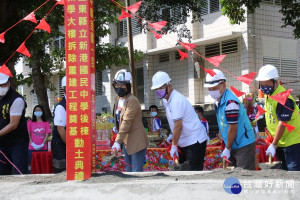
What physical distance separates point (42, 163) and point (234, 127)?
4443mm

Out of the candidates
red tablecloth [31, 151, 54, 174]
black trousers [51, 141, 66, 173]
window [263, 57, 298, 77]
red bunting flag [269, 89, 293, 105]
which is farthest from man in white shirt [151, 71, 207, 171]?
window [263, 57, 298, 77]

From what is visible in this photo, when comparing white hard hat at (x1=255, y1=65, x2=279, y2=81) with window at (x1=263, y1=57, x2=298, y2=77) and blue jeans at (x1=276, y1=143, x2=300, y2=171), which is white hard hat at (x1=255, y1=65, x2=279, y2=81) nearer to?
blue jeans at (x1=276, y1=143, x2=300, y2=171)

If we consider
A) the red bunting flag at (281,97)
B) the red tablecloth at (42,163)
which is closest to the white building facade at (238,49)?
the red tablecloth at (42,163)

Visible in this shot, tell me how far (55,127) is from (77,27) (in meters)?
2.03

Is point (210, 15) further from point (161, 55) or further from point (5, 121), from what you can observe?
point (5, 121)

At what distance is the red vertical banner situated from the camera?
420 cm

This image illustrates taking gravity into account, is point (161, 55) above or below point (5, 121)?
above

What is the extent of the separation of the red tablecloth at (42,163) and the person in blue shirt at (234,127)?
13.2ft

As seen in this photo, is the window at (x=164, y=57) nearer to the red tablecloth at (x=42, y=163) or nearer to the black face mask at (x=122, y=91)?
the red tablecloth at (x=42, y=163)

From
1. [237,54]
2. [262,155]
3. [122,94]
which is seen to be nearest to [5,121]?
[122,94]

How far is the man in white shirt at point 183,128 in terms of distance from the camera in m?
5.35

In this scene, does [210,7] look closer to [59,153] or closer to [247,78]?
[59,153]

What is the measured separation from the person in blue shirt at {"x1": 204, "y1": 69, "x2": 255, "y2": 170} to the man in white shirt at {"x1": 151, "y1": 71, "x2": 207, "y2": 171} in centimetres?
50

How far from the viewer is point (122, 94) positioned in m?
5.85
